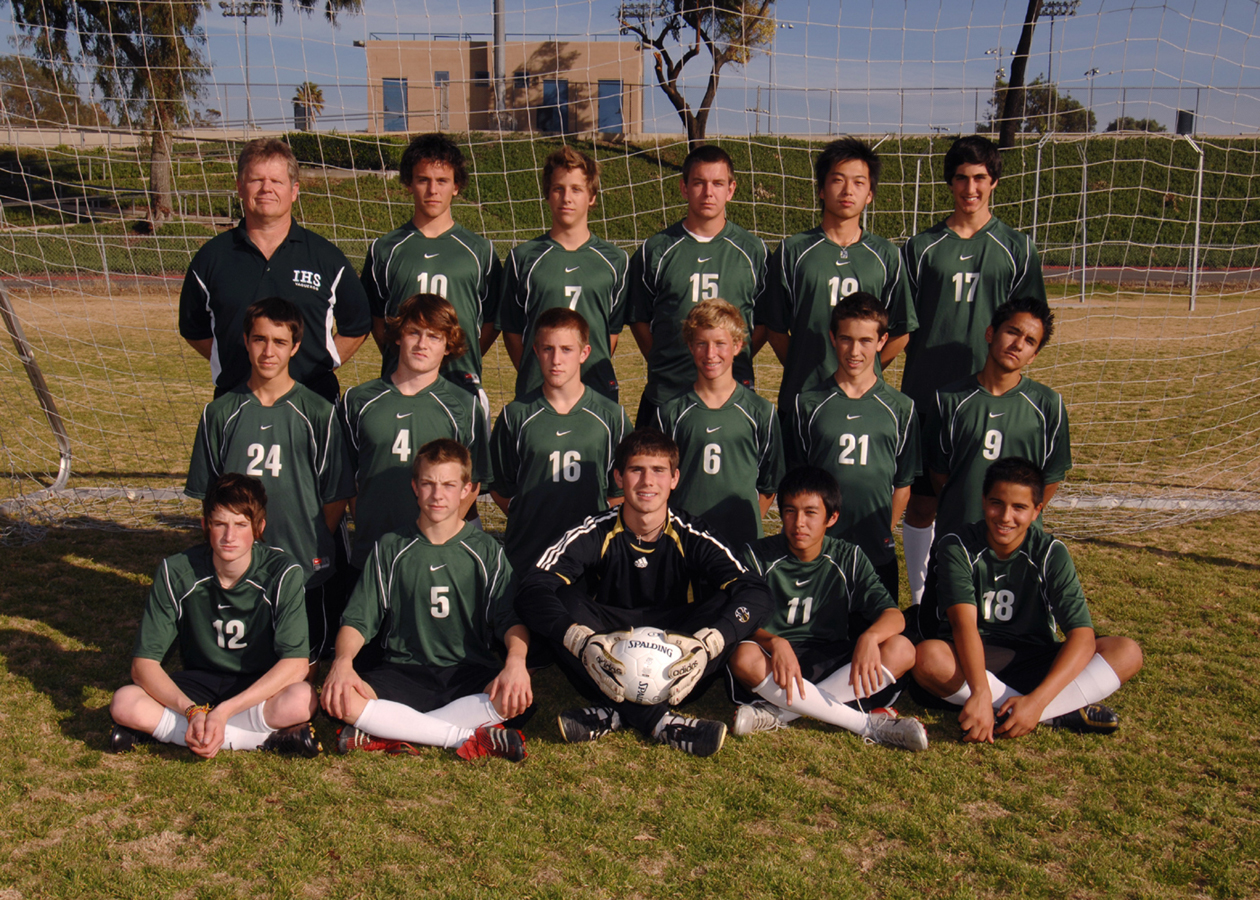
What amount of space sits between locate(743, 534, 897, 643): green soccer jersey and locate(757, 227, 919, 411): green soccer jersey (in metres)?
0.88

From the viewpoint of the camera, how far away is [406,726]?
303 centimetres

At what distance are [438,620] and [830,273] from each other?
7.27 feet

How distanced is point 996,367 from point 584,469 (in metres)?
1.72

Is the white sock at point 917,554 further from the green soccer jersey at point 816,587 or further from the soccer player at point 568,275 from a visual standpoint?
the soccer player at point 568,275

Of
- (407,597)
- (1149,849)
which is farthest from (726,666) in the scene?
(1149,849)

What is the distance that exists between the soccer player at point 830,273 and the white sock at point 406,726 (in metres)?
1.91

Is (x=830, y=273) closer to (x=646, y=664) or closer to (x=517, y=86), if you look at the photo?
(x=646, y=664)

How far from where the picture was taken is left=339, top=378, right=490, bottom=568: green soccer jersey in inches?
138

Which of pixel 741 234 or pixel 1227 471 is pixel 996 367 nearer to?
pixel 741 234

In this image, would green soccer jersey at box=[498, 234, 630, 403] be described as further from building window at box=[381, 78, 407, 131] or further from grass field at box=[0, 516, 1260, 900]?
building window at box=[381, 78, 407, 131]

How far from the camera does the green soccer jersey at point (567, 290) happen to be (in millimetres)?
3984

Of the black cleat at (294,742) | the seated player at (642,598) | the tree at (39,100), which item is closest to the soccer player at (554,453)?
the seated player at (642,598)

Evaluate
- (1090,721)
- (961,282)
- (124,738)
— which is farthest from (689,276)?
(124,738)

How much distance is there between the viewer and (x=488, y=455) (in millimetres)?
3658
